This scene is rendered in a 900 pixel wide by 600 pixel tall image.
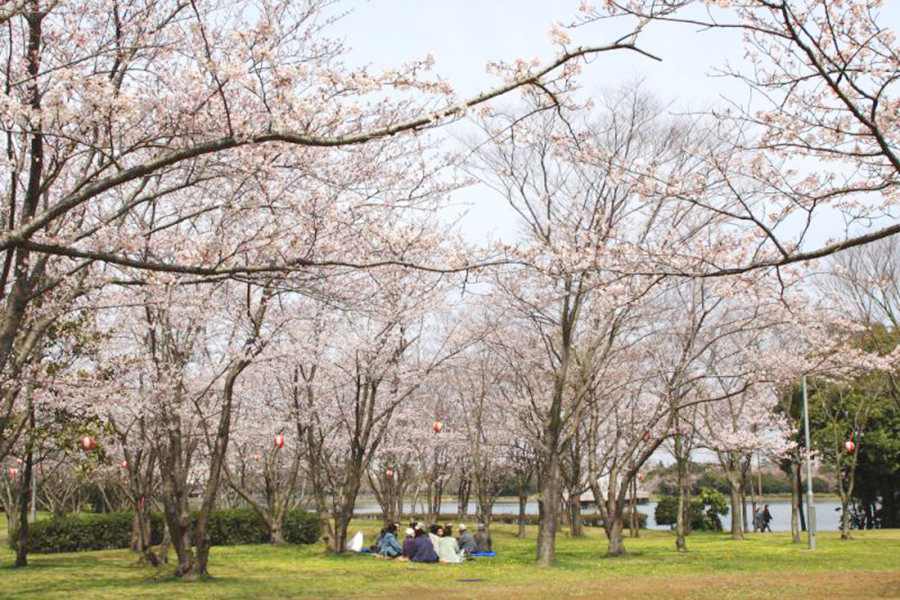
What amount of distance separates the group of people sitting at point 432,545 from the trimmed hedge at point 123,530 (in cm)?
526

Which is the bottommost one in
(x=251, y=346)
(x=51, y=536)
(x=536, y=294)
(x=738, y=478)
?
(x=51, y=536)

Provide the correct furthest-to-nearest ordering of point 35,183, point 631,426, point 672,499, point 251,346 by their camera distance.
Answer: point 672,499 → point 631,426 → point 251,346 → point 35,183

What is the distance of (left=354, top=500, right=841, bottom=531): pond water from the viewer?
1682 inches

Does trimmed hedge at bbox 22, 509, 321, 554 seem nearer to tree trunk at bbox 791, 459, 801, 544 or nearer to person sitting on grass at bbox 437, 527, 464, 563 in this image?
person sitting on grass at bbox 437, 527, 464, 563

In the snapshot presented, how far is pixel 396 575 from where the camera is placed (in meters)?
14.3

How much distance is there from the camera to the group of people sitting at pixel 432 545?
1695 cm

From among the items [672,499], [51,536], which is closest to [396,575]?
[51,536]

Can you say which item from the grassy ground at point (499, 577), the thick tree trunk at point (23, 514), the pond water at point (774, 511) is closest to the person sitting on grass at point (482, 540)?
the grassy ground at point (499, 577)

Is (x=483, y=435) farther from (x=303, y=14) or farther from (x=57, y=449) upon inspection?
(x=303, y=14)

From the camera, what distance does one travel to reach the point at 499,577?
Result: 547 inches

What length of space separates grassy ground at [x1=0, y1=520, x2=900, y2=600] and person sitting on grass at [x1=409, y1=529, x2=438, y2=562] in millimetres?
440

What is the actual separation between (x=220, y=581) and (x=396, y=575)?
2985 mm

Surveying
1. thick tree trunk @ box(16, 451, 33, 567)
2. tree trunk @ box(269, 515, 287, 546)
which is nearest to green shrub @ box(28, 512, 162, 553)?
tree trunk @ box(269, 515, 287, 546)

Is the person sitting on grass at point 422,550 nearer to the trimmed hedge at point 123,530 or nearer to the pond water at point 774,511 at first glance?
the trimmed hedge at point 123,530
